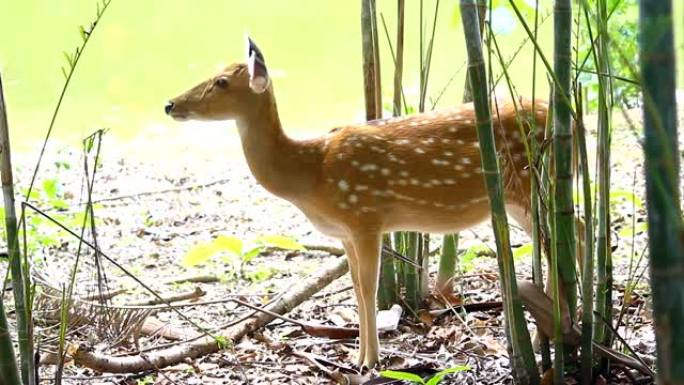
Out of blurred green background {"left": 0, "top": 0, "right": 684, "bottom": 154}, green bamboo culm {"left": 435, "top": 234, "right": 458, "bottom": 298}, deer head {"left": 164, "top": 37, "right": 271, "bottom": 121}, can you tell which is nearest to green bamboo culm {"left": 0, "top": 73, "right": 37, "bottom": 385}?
deer head {"left": 164, "top": 37, "right": 271, "bottom": 121}

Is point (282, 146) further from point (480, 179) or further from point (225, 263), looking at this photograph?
point (225, 263)

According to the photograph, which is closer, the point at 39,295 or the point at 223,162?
→ the point at 39,295

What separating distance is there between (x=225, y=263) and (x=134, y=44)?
2.51m

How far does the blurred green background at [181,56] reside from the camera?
4494 mm

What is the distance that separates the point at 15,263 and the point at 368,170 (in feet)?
2.76

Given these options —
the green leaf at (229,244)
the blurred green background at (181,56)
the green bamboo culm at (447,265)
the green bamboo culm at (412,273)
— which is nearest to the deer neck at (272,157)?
the green bamboo culm at (412,273)

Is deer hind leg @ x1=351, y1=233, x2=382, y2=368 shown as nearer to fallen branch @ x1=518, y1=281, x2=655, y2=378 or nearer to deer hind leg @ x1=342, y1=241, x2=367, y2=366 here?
deer hind leg @ x1=342, y1=241, x2=367, y2=366

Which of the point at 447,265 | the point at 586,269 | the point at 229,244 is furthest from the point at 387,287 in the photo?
the point at 586,269

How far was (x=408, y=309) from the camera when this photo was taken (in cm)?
233

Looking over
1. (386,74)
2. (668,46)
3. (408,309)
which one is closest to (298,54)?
(386,74)

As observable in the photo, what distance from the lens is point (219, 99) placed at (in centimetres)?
198

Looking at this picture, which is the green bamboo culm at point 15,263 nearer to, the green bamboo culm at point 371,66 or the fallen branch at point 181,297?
the green bamboo culm at point 371,66

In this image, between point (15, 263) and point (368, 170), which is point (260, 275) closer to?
point (368, 170)

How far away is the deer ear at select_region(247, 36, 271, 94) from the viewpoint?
6.18 ft
